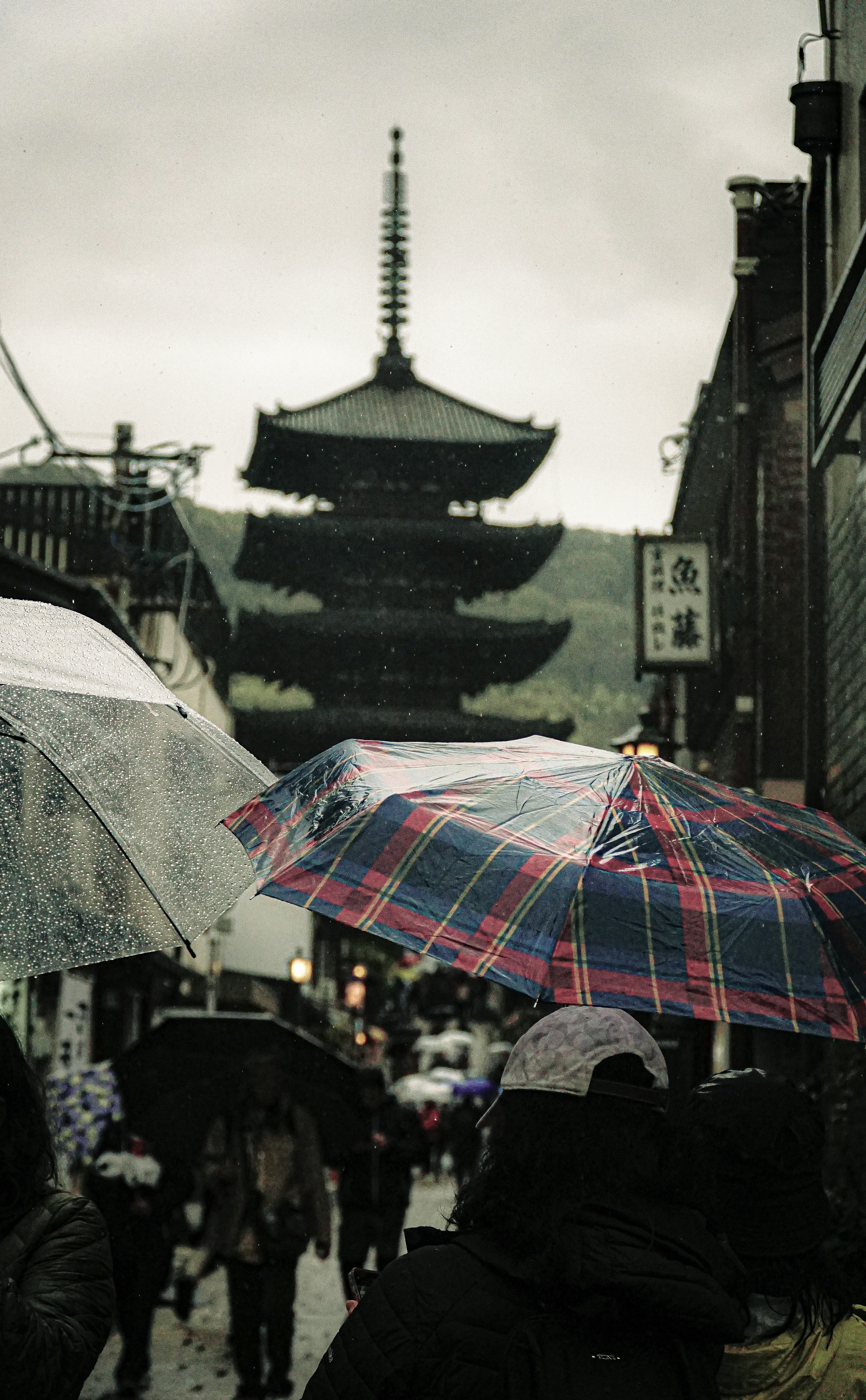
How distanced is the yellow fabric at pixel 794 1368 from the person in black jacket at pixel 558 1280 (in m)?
0.35

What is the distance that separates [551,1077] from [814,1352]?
27.2 inches

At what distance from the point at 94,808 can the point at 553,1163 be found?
4.28 ft

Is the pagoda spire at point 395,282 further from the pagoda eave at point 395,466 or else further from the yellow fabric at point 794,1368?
the yellow fabric at point 794,1368

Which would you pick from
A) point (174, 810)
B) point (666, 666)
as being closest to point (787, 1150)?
point (174, 810)

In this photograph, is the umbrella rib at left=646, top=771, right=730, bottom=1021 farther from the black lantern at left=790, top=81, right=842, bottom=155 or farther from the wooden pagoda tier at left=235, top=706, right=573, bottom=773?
the wooden pagoda tier at left=235, top=706, right=573, bottom=773

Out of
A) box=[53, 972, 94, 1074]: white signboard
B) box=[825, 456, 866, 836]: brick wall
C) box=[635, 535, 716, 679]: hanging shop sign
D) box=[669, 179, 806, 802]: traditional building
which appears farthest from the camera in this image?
box=[53, 972, 94, 1074]: white signboard

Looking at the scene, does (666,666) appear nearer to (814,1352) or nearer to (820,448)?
(820,448)

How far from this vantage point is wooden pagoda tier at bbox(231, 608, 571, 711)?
3300cm

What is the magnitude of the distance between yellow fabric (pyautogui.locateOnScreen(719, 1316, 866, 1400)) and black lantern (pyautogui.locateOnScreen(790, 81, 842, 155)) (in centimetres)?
836

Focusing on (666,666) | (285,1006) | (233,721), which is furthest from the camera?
(285,1006)

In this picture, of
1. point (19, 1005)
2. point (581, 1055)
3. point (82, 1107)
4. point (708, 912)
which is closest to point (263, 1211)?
point (82, 1107)

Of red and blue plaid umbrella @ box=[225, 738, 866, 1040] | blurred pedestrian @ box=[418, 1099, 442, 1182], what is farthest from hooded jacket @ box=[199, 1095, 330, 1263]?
blurred pedestrian @ box=[418, 1099, 442, 1182]

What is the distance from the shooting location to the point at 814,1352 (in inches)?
94.6

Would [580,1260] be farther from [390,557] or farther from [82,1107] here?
[390,557]
